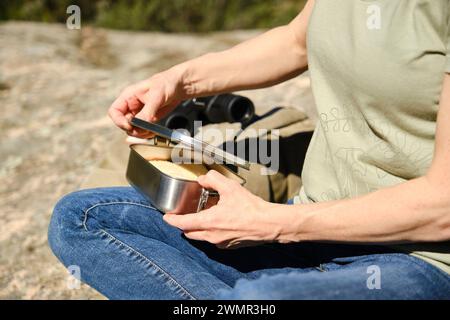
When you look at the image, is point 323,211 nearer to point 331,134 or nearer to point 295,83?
point 331,134

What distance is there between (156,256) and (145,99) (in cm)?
38

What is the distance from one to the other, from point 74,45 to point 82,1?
1347mm

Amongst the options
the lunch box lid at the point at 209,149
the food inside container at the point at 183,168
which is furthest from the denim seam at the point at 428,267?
the food inside container at the point at 183,168

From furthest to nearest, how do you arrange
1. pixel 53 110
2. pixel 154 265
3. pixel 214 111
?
1. pixel 53 110
2. pixel 214 111
3. pixel 154 265

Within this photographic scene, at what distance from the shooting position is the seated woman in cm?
103

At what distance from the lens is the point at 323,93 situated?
4.11 feet

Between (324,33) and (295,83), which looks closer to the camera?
(324,33)

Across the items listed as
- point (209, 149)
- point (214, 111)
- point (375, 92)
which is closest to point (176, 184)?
point (209, 149)

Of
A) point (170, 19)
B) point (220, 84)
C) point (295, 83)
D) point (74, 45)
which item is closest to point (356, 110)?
point (220, 84)

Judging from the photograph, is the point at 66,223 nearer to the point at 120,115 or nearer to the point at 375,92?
the point at 120,115

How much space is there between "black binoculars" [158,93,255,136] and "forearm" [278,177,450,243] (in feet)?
2.46

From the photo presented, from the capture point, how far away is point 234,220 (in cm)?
111

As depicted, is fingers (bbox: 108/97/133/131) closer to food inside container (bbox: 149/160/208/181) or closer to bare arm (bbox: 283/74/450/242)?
food inside container (bbox: 149/160/208/181)

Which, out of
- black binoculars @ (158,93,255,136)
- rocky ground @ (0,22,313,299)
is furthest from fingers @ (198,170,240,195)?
rocky ground @ (0,22,313,299)
